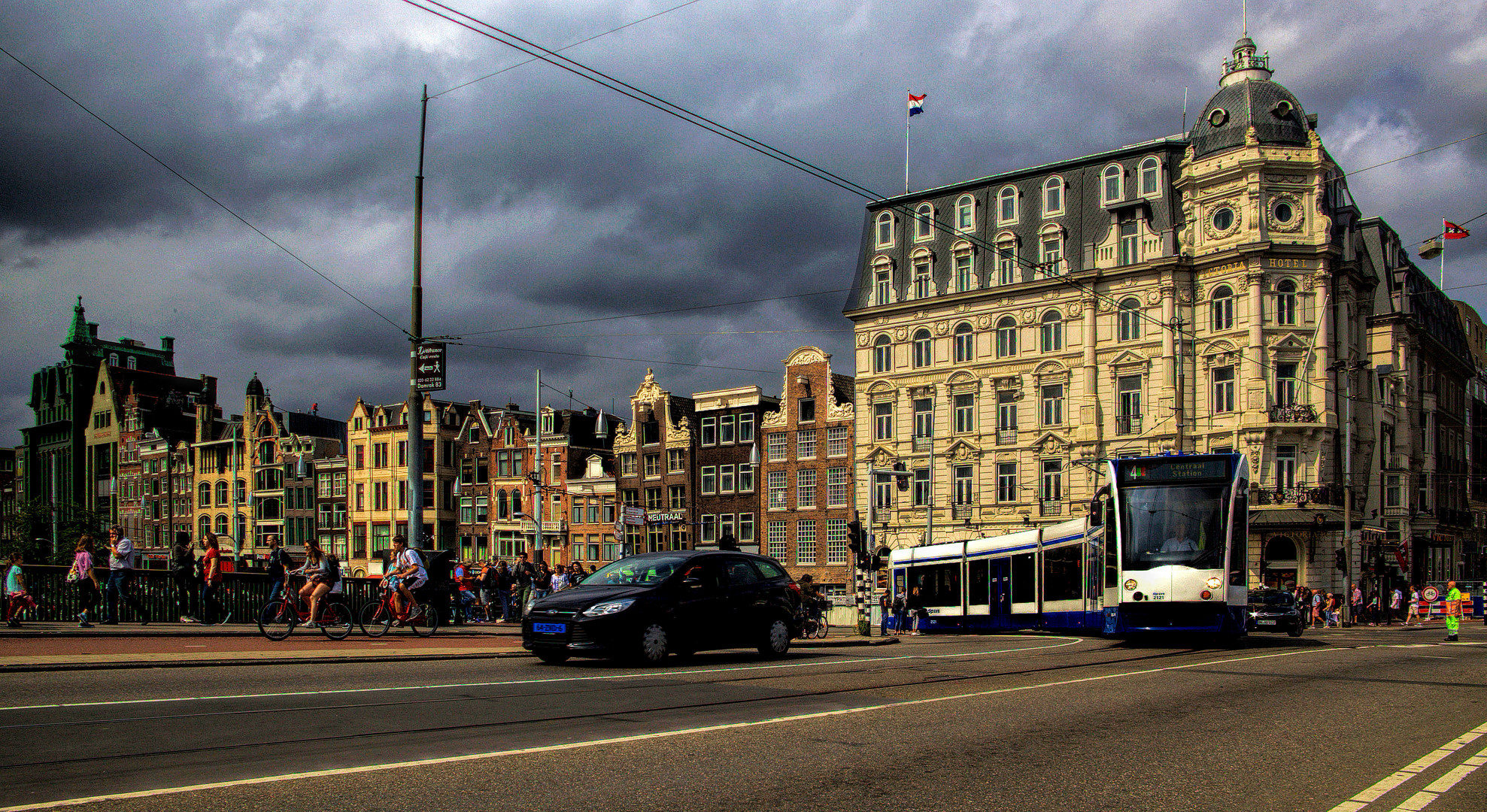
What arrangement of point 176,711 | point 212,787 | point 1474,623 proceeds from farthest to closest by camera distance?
1. point 1474,623
2. point 176,711
3. point 212,787

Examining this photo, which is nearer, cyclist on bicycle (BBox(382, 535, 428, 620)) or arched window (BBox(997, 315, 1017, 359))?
cyclist on bicycle (BBox(382, 535, 428, 620))

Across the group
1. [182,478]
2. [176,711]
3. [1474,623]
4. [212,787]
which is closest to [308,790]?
[212,787]

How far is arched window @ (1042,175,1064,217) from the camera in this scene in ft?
182

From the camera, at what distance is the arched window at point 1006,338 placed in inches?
2180

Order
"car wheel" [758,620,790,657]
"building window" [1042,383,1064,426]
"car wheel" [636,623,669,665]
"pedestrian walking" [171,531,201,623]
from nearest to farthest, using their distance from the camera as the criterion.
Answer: "car wheel" [636,623,669,665] < "car wheel" [758,620,790,657] < "pedestrian walking" [171,531,201,623] < "building window" [1042,383,1064,426]

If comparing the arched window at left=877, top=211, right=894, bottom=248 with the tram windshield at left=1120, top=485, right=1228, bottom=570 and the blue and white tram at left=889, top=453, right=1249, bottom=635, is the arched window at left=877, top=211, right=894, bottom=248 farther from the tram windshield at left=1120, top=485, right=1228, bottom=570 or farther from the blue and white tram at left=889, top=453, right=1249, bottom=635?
the tram windshield at left=1120, top=485, right=1228, bottom=570

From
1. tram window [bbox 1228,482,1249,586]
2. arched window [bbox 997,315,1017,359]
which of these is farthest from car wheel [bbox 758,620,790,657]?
arched window [bbox 997,315,1017,359]

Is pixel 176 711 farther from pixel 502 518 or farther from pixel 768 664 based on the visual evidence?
pixel 502 518

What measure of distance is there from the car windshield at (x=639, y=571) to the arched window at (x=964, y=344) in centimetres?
4222

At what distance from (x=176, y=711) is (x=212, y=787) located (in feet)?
11.6

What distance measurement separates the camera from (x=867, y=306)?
6031 centimetres

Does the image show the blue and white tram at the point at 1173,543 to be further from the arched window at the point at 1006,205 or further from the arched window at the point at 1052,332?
the arched window at the point at 1006,205

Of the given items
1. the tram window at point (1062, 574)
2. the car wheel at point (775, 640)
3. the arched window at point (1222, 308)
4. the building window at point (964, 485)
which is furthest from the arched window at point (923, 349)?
the car wheel at point (775, 640)

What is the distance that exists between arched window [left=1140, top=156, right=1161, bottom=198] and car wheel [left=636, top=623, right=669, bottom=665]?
43.5 m
